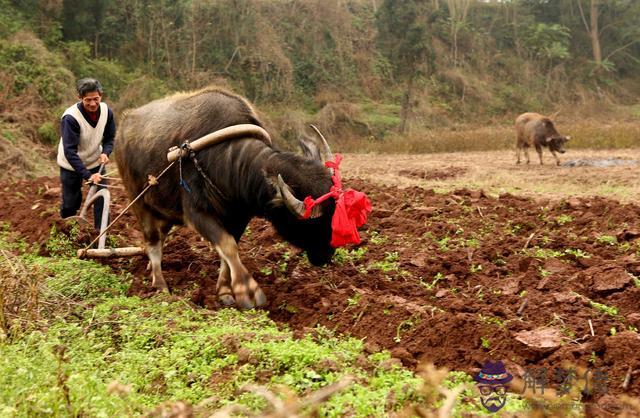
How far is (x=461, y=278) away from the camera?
6.02 metres

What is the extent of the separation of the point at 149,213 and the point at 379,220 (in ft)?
11.1

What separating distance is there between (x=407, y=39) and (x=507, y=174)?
1908 cm

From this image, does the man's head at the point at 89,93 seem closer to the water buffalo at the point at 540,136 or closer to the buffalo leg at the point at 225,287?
the buffalo leg at the point at 225,287

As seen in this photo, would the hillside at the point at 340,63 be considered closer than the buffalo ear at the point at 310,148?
No

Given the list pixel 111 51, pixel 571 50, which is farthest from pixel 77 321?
pixel 571 50

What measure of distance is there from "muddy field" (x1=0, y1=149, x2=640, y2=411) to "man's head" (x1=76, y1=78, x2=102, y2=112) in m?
1.78

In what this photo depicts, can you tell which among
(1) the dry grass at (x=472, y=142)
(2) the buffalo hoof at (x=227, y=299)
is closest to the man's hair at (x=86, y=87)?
(2) the buffalo hoof at (x=227, y=299)

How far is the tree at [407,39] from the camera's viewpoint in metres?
31.6

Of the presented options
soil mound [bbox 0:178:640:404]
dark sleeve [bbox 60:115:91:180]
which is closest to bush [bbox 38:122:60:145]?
soil mound [bbox 0:178:640:404]

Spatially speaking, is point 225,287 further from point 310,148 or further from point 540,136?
point 540,136

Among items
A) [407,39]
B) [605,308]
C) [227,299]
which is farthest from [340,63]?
[605,308]

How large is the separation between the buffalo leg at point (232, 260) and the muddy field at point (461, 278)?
0.65ft

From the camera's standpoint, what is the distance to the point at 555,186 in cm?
1280

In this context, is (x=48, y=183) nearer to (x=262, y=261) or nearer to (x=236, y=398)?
(x=262, y=261)
